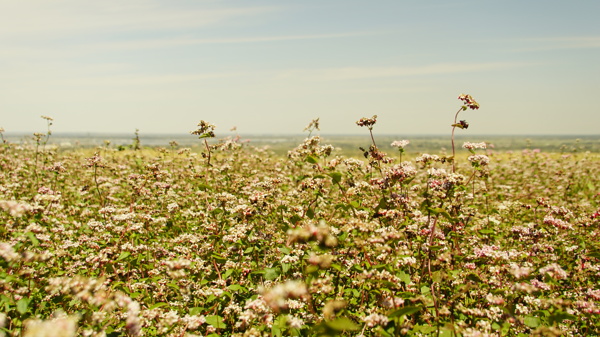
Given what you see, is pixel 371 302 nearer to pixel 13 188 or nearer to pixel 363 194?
pixel 363 194

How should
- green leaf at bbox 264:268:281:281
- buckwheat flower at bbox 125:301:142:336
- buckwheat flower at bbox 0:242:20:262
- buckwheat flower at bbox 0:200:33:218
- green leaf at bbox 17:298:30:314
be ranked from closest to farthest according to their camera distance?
buckwheat flower at bbox 125:301:142:336
buckwheat flower at bbox 0:242:20:262
green leaf at bbox 17:298:30:314
buckwheat flower at bbox 0:200:33:218
green leaf at bbox 264:268:281:281

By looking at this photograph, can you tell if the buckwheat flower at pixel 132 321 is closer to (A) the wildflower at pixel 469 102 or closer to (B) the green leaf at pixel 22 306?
(B) the green leaf at pixel 22 306

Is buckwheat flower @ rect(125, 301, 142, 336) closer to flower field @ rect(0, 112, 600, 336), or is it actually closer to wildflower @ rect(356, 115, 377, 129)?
flower field @ rect(0, 112, 600, 336)

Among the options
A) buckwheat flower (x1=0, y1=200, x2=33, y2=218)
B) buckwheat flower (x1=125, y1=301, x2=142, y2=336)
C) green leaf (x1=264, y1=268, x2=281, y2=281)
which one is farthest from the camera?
green leaf (x1=264, y1=268, x2=281, y2=281)

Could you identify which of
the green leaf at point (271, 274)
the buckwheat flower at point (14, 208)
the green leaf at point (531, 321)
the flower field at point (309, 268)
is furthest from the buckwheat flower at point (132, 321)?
the green leaf at point (531, 321)

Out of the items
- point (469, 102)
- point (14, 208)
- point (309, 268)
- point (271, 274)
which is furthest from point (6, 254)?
point (469, 102)

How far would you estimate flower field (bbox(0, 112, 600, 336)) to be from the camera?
3717mm

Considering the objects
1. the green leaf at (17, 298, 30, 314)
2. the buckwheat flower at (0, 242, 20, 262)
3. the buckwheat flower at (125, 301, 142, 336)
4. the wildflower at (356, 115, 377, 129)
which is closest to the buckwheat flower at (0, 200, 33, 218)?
the buckwheat flower at (0, 242, 20, 262)

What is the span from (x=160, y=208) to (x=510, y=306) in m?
9.06

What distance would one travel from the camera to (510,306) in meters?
4.29

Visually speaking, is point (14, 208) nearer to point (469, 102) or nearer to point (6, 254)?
point (6, 254)

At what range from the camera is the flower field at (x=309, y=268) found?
3717 mm

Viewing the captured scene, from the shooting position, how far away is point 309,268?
11.1 ft

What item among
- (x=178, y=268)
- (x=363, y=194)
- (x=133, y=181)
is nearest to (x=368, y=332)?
(x=178, y=268)
